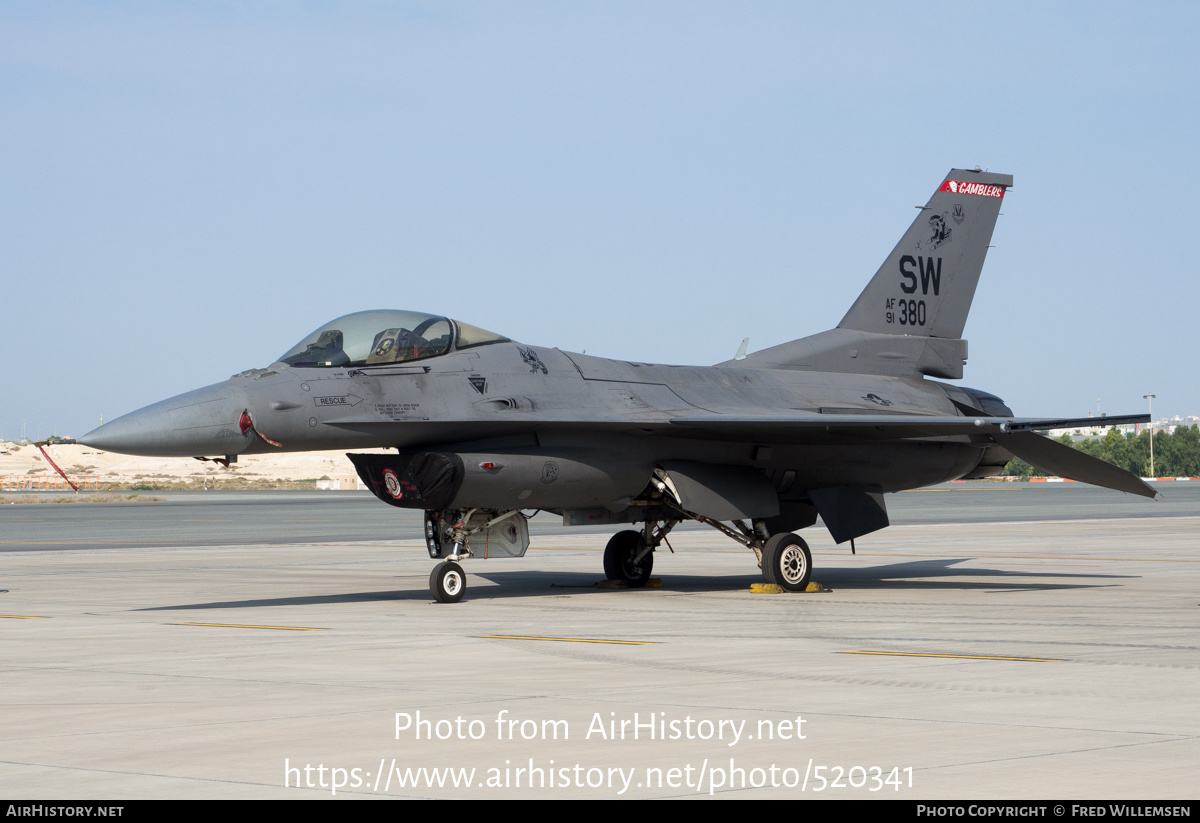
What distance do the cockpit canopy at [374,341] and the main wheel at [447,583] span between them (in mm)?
2369

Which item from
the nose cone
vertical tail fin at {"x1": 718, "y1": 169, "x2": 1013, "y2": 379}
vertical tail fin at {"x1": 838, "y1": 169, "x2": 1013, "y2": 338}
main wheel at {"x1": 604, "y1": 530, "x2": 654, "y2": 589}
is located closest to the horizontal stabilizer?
vertical tail fin at {"x1": 718, "y1": 169, "x2": 1013, "y2": 379}

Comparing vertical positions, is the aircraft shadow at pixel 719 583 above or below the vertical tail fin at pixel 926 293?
below

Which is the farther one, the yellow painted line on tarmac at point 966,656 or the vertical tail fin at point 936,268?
the vertical tail fin at point 936,268

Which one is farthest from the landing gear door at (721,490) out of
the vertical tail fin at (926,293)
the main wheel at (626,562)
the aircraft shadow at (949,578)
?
the vertical tail fin at (926,293)

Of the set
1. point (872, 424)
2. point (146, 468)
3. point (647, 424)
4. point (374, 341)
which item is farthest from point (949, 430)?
point (146, 468)

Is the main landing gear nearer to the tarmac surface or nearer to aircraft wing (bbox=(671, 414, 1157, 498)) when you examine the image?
the tarmac surface

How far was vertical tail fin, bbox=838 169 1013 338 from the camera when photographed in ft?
67.9

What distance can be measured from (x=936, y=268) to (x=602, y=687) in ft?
44.3

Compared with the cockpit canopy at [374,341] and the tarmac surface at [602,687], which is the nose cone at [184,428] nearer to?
the cockpit canopy at [374,341]

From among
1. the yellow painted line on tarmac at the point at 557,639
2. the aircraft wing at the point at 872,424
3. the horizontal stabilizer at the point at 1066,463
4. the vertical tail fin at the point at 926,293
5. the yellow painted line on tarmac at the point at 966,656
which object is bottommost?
the yellow painted line on tarmac at the point at 557,639

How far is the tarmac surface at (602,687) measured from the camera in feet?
20.1

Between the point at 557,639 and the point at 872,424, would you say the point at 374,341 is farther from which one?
the point at 872,424
